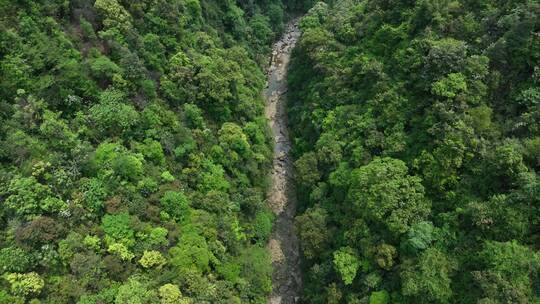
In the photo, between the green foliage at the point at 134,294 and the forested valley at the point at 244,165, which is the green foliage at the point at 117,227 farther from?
the green foliage at the point at 134,294

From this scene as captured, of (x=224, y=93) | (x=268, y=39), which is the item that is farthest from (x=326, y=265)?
(x=268, y=39)

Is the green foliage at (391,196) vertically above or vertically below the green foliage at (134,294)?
above

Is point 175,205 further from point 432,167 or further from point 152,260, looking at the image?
point 432,167

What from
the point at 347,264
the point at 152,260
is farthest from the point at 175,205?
the point at 347,264

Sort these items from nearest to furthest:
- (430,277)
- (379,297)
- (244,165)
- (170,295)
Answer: (170,295) < (430,277) < (379,297) < (244,165)

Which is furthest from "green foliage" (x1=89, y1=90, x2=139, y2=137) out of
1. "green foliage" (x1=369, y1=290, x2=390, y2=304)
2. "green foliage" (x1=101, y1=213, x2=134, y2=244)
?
"green foliage" (x1=369, y1=290, x2=390, y2=304)

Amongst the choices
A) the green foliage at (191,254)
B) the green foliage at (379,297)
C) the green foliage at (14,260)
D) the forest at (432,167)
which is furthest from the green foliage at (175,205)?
the green foliage at (379,297)

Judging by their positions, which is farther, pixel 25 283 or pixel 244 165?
pixel 244 165
